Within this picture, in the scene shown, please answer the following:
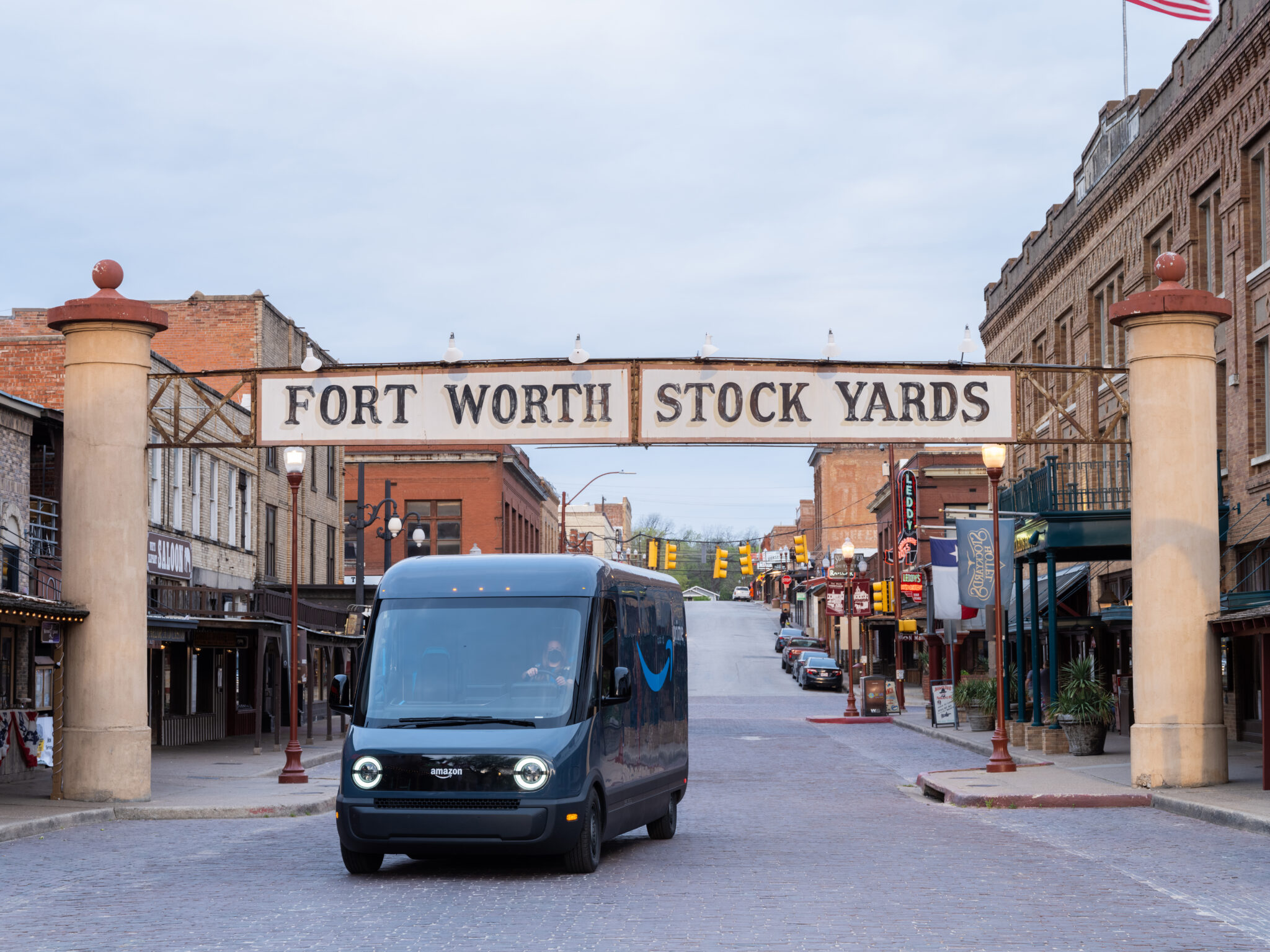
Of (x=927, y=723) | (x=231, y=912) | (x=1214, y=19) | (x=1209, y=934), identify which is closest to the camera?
(x=1209, y=934)

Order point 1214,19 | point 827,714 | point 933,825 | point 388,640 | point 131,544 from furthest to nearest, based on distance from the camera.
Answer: point 827,714 → point 1214,19 → point 131,544 → point 933,825 → point 388,640

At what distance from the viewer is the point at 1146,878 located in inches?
486

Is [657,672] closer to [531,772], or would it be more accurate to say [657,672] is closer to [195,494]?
[531,772]

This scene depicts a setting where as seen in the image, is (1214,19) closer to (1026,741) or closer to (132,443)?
(1026,741)

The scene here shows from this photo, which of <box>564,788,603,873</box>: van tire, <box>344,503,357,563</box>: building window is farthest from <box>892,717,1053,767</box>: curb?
<box>344,503,357,563</box>: building window

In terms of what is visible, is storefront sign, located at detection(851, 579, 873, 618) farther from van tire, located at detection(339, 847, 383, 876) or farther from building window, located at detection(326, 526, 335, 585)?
van tire, located at detection(339, 847, 383, 876)

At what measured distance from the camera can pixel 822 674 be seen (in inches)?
2591

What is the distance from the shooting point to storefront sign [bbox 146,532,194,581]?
107 feet

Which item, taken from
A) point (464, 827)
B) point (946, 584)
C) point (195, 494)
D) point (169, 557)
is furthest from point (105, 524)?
point (946, 584)

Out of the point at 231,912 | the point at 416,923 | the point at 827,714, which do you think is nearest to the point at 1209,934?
the point at 416,923

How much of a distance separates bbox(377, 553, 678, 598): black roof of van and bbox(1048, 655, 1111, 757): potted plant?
1525 cm

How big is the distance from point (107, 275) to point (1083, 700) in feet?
55.5

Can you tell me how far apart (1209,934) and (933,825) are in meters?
7.38

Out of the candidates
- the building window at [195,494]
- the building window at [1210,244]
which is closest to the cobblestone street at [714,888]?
the building window at [1210,244]
